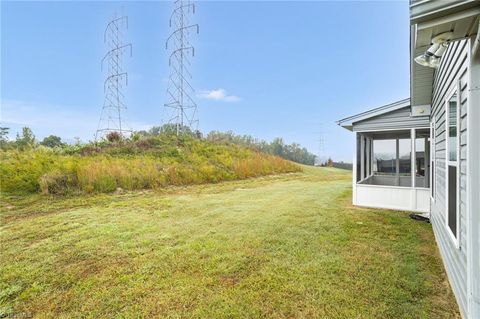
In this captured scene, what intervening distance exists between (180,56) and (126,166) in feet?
30.0

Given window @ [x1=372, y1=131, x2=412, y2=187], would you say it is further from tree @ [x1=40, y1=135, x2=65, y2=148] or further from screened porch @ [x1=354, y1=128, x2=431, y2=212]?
tree @ [x1=40, y1=135, x2=65, y2=148]

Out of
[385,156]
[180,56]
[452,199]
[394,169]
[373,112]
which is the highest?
[180,56]

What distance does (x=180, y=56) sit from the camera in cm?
1578

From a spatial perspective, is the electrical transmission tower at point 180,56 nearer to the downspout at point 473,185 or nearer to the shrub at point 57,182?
the shrub at point 57,182

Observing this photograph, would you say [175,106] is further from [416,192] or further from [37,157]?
[416,192]

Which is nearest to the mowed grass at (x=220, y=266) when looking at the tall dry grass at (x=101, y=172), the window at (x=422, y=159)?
the window at (x=422, y=159)

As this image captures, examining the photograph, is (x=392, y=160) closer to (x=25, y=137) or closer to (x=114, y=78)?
(x=114, y=78)

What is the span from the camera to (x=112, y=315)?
2.12 meters

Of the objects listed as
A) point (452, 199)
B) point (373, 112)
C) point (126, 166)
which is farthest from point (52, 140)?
point (452, 199)

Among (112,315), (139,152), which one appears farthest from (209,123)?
(112,315)

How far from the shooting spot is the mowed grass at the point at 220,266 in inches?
87.4

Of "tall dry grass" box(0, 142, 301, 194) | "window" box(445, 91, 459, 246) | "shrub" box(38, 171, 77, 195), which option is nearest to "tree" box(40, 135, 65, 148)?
"tall dry grass" box(0, 142, 301, 194)

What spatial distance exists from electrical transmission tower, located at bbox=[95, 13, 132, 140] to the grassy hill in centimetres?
236

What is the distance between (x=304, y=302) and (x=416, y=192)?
4.89 meters
